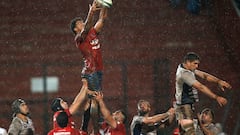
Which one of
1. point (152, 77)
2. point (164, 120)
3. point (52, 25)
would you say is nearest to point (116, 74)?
point (152, 77)

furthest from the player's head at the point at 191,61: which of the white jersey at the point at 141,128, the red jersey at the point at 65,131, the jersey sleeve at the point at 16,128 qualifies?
the jersey sleeve at the point at 16,128

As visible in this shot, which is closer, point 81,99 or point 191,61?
point 81,99

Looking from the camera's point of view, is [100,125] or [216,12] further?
[216,12]

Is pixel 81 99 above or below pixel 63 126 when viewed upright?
above

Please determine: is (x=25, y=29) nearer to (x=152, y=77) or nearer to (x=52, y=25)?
(x=52, y=25)

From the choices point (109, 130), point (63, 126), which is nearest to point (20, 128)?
point (63, 126)

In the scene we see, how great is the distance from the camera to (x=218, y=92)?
17.3 metres

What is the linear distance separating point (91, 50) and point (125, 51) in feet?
21.3

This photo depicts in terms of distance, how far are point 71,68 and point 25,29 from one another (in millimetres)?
1487

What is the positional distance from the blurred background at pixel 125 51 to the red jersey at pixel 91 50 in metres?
5.26

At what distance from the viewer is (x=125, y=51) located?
1781 centimetres

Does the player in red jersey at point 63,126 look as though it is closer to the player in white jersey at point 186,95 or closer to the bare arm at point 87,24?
the bare arm at point 87,24

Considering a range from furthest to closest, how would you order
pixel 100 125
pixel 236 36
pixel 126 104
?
pixel 236 36, pixel 126 104, pixel 100 125

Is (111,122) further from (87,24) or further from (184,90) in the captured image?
(87,24)
